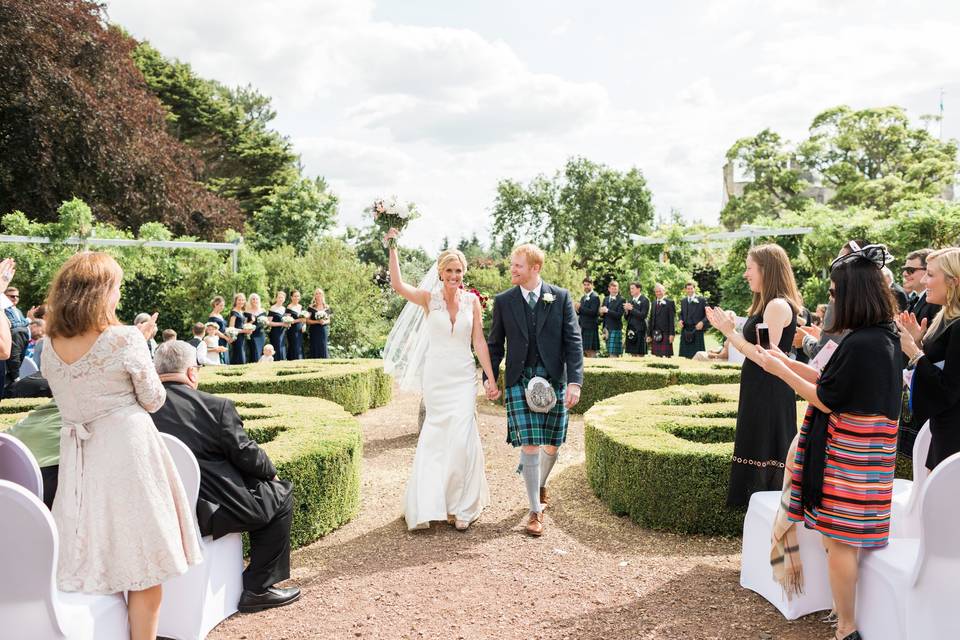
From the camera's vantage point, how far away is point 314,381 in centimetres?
1026

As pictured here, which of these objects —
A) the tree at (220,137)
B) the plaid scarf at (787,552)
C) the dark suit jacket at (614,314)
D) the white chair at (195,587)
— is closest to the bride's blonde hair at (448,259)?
the white chair at (195,587)

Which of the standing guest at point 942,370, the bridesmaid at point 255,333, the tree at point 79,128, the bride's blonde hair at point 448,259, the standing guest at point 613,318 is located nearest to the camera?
the standing guest at point 942,370

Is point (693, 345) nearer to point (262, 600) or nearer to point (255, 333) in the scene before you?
point (255, 333)

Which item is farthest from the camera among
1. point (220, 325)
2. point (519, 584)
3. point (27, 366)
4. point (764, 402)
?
point (220, 325)

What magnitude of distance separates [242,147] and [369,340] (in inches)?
800

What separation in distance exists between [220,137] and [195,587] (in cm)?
3450

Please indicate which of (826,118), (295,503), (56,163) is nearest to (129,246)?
(56,163)

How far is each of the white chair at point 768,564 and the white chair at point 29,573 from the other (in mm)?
3348

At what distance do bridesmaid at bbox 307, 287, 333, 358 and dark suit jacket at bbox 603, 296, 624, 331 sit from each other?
6.49m

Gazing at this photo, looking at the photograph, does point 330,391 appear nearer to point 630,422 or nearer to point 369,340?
point 630,422

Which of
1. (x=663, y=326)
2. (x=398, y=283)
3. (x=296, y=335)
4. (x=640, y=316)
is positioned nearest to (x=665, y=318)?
(x=663, y=326)

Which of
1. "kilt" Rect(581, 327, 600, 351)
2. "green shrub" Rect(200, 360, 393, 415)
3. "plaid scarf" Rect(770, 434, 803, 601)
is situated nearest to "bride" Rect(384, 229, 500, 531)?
"plaid scarf" Rect(770, 434, 803, 601)

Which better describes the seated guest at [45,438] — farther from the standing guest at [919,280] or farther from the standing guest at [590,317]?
the standing guest at [590,317]

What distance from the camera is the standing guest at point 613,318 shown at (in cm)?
1616
